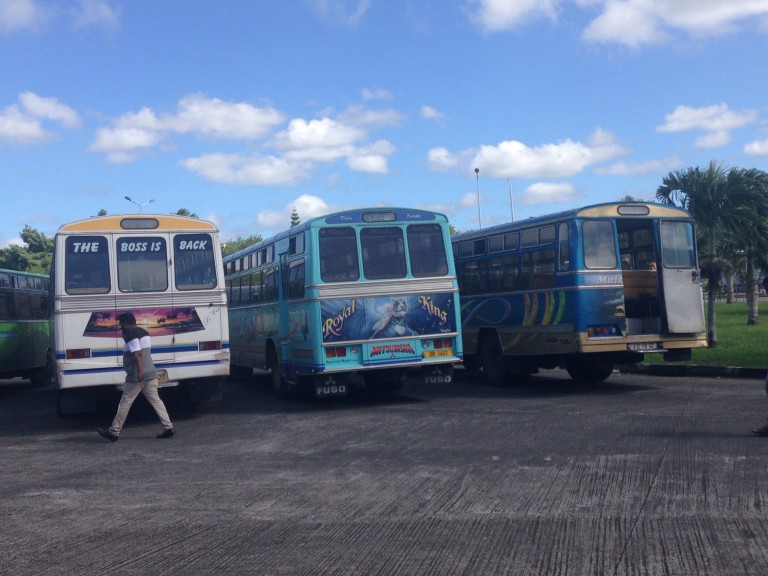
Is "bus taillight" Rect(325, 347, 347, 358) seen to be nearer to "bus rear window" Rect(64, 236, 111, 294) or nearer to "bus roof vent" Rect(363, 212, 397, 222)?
"bus roof vent" Rect(363, 212, 397, 222)

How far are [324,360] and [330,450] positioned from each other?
3.88m

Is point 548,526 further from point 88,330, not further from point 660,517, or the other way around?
point 88,330

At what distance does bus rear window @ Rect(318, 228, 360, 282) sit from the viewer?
14.6m

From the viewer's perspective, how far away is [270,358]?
1777 cm

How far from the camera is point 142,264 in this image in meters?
13.6

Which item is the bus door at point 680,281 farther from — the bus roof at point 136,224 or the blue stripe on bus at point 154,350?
the bus roof at point 136,224

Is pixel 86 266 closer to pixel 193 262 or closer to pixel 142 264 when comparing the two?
pixel 142 264

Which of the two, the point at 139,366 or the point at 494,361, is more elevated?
the point at 139,366

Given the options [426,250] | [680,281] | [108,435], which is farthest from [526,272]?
[108,435]

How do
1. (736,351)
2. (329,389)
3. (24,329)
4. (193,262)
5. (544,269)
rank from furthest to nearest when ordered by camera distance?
(24,329)
(736,351)
(544,269)
(329,389)
(193,262)

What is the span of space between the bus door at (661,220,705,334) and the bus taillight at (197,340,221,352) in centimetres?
765

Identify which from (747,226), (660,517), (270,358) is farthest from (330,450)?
(747,226)

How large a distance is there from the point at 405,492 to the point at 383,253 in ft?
23.5

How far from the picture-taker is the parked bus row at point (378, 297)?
529 inches
